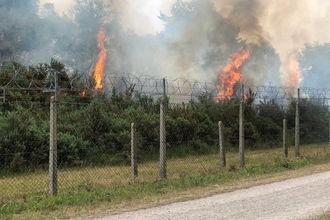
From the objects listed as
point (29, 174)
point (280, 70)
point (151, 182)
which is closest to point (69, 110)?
point (29, 174)

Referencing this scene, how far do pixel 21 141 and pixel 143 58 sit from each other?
119 feet

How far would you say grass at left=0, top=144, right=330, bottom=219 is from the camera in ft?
24.8

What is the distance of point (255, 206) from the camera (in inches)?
304

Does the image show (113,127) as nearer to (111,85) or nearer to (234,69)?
(111,85)

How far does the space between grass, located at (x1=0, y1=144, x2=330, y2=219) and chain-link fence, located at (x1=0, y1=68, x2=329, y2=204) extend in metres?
0.06

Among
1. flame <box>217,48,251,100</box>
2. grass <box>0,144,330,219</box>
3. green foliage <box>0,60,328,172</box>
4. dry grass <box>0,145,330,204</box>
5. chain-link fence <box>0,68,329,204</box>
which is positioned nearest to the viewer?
grass <box>0,144,330,219</box>

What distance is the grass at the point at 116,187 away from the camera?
7.55 m

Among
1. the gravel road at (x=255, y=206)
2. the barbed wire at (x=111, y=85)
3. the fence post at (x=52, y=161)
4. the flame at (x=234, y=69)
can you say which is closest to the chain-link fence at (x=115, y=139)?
the fence post at (x=52, y=161)

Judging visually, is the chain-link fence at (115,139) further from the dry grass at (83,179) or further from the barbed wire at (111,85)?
the barbed wire at (111,85)

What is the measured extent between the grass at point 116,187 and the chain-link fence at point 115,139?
6cm

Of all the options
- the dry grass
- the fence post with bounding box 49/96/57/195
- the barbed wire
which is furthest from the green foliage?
the fence post with bounding box 49/96/57/195

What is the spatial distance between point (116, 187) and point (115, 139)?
22.3 ft

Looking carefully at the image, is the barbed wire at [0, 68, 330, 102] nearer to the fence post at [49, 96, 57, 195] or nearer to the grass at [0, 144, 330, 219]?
the fence post at [49, 96, 57, 195]

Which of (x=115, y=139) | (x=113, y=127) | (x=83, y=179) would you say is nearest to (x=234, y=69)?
(x=113, y=127)
